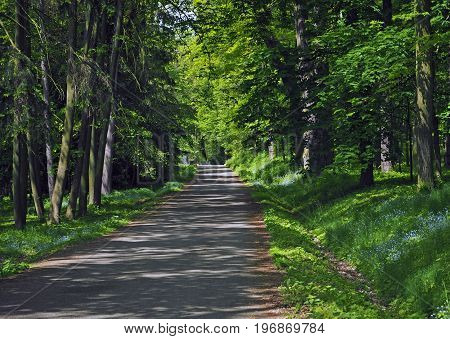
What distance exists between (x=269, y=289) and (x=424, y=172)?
8132 mm

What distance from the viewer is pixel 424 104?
623 inches

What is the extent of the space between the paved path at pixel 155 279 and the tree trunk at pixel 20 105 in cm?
387

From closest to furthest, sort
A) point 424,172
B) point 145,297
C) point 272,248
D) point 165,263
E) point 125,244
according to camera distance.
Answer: point 145,297 < point 165,263 < point 272,248 < point 125,244 < point 424,172

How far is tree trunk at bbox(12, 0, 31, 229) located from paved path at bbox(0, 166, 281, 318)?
3.87m

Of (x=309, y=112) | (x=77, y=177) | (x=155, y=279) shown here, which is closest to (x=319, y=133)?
(x=309, y=112)

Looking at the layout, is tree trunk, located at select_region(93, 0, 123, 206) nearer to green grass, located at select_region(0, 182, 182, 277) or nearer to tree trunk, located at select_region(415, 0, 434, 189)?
green grass, located at select_region(0, 182, 182, 277)

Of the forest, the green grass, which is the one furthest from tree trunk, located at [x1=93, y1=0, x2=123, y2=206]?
the green grass

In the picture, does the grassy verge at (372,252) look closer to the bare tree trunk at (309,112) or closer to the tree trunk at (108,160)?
the bare tree trunk at (309,112)

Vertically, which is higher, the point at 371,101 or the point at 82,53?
the point at 82,53

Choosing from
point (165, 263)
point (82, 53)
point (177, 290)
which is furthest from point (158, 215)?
point (177, 290)

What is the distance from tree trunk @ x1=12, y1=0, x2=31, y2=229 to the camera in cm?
1677

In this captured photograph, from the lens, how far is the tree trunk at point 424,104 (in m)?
15.5
